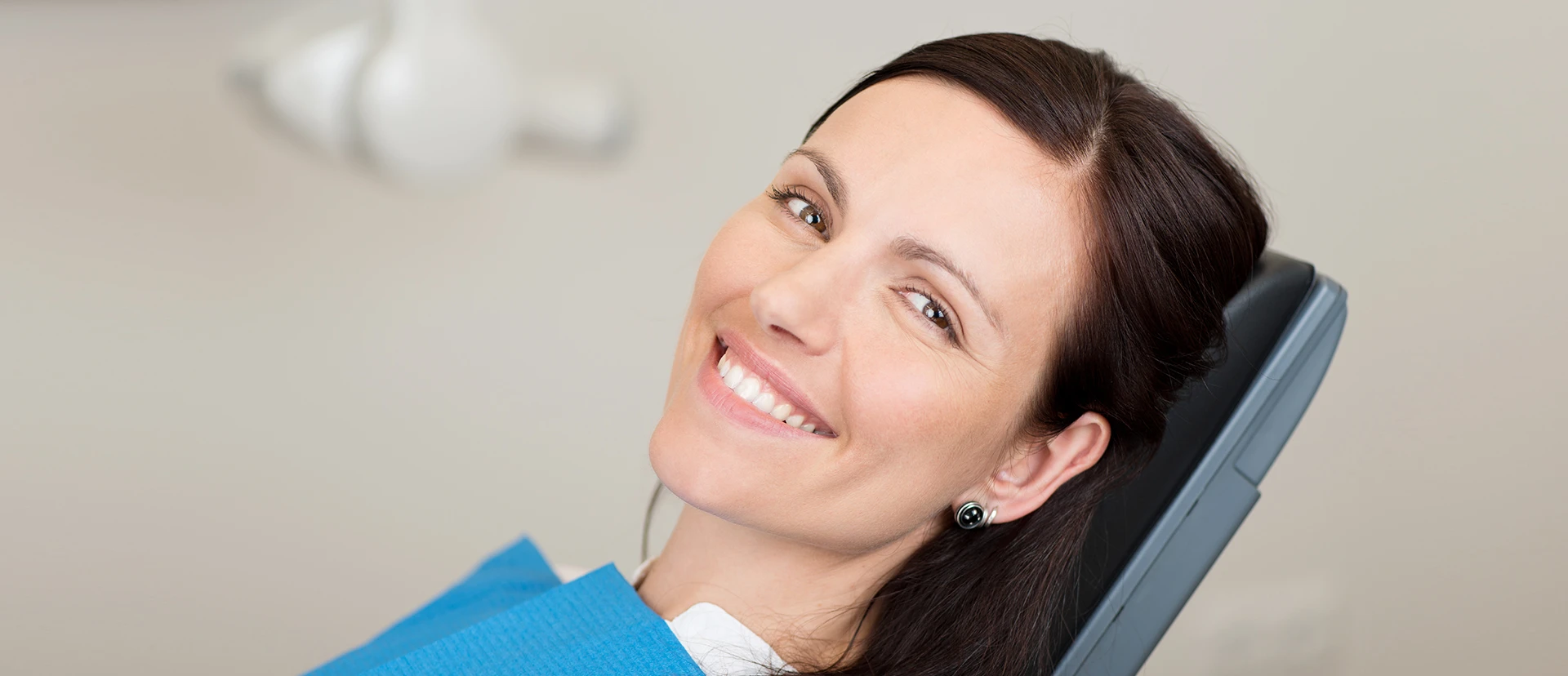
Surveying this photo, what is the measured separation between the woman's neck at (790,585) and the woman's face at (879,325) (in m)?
0.07

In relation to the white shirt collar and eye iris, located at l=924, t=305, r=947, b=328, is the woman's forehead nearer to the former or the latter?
eye iris, located at l=924, t=305, r=947, b=328

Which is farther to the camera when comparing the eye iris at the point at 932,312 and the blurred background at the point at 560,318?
the blurred background at the point at 560,318

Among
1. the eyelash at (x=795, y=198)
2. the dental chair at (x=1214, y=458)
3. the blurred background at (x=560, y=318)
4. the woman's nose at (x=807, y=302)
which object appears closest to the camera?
the woman's nose at (x=807, y=302)

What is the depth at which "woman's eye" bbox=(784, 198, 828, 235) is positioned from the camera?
1.11 metres

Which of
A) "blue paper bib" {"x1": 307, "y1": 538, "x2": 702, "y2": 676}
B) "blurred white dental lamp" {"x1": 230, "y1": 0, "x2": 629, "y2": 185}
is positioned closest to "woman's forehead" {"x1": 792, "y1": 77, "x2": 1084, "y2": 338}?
"blue paper bib" {"x1": 307, "y1": 538, "x2": 702, "y2": 676}

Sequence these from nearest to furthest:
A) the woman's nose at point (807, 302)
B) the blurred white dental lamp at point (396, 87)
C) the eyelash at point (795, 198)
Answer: the woman's nose at point (807, 302) → the eyelash at point (795, 198) → the blurred white dental lamp at point (396, 87)

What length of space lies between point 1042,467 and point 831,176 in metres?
0.34

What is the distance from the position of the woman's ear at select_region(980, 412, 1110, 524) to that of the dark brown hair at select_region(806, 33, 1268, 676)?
1 centimetres

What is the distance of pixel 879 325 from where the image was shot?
3.37ft

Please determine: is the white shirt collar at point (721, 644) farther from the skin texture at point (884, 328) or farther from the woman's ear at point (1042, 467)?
the woman's ear at point (1042, 467)

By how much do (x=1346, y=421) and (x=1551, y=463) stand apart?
31cm

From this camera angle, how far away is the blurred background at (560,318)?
1917mm

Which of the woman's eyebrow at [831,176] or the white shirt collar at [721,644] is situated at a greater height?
the woman's eyebrow at [831,176]

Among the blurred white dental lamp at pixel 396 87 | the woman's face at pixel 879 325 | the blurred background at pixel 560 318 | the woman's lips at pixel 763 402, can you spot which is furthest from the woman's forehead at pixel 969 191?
the blurred background at pixel 560 318
